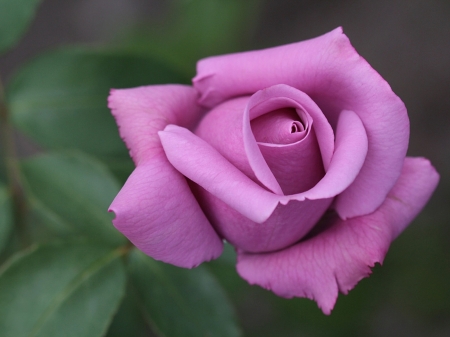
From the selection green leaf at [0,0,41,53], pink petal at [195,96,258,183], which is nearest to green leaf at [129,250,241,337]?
pink petal at [195,96,258,183]

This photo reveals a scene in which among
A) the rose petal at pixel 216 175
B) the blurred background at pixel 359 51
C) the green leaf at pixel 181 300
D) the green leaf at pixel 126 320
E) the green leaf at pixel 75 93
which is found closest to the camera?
the rose petal at pixel 216 175

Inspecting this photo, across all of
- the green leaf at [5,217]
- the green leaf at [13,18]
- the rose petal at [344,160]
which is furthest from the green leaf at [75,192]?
the rose petal at [344,160]

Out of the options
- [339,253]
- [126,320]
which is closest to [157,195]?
[339,253]

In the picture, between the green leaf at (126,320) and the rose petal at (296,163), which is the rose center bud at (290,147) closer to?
the rose petal at (296,163)

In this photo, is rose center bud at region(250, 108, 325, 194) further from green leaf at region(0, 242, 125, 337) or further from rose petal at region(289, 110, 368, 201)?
green leaf at region(0, 242, 125, 337)

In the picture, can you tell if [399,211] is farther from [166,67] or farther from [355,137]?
[166,67]

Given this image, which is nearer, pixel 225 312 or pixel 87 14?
pixel 225 312

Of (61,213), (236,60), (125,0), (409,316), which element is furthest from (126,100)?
(125,0)
